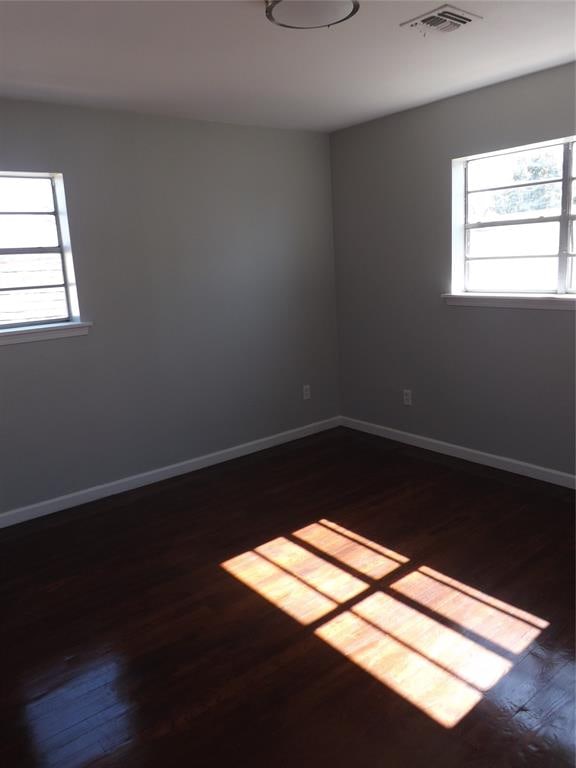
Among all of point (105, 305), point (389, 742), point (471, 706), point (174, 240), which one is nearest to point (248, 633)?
Result: point (389, 742)

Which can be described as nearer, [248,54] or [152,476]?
[248,54]

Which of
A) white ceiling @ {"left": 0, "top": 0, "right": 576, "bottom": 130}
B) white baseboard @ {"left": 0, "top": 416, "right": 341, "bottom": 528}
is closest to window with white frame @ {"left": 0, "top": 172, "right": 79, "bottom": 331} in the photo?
white ceiling @ {"left": 0, "top": 0, "right": 576, "bottom": 130}

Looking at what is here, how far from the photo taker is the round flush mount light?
6.72ft

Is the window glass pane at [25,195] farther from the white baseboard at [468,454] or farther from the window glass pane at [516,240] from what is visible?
the white baseboard at [468,454]

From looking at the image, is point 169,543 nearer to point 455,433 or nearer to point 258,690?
point 258,690

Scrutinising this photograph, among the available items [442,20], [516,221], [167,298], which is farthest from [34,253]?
[516,221]

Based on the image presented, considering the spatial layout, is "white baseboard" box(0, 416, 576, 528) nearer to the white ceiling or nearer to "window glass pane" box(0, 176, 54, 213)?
"window glass pane" box(0, 176, 54, 213)

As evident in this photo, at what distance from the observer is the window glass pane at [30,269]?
336cm

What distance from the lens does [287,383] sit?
4.66m

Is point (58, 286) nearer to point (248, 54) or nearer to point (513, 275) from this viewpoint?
point (248, 54)

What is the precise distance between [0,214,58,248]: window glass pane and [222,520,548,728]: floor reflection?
221 centimetres

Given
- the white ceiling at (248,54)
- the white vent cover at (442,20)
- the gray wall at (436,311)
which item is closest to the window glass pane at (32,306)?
the white ceiling at (248,54)

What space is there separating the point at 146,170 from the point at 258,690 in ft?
10.1

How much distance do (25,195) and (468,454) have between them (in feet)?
10.9
